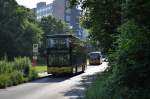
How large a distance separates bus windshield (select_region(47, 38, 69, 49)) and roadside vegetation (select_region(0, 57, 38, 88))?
337 cm

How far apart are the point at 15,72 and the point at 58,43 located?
8.64 m

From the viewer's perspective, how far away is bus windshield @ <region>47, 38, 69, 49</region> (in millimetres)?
44594

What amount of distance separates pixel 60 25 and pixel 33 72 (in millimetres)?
91153

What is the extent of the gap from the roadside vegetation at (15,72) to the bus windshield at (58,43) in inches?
133

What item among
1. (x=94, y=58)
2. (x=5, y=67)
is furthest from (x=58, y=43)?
(x=94, y=58)

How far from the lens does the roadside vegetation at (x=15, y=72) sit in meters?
33.5

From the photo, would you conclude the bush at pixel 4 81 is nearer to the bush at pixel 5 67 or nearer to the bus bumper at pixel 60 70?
the bush at pixel 5 67

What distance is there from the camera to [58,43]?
147 ft

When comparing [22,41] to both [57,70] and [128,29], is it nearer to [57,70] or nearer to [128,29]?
[57,70]

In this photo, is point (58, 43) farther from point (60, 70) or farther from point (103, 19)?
point (103, 19)

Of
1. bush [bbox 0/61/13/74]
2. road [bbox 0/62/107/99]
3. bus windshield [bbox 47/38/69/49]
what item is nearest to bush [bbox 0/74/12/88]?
Result: road [bbox 0/62/107/99]

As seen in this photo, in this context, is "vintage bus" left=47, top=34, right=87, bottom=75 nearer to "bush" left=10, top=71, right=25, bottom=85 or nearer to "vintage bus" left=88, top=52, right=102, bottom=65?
"bush" left=10, top=71, right=25, bottom=85

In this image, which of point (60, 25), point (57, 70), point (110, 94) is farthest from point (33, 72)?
point (60, 25)

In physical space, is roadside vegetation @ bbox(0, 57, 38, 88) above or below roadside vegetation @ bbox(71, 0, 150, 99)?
below
